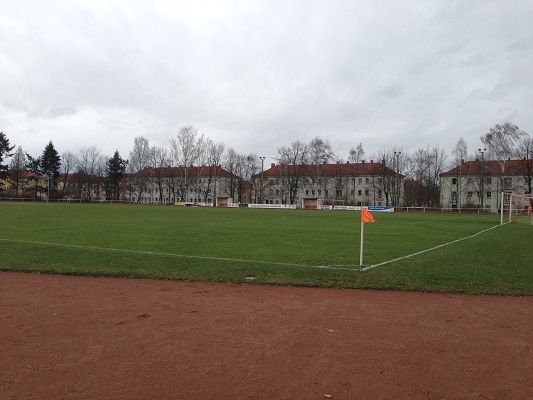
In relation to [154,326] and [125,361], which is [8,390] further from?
[154,326]

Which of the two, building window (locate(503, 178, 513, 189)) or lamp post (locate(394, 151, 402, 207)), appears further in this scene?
lamp post (locate(394, 151, 402, 207))

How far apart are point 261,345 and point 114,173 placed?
116m

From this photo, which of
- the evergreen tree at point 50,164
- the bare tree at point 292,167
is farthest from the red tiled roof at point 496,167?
the evergreen tree at point 50,164

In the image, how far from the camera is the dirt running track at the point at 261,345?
167 inches

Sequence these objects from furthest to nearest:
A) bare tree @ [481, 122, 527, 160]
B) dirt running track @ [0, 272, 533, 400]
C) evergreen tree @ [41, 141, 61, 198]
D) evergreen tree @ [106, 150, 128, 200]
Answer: evergreen tree @ [106, 150, 128, 200], evergreen tree @ [41, 141, 61, 198], bare tree @ [481, 122, 527, 160], dirt running track @ [0, 272, 533, 400]

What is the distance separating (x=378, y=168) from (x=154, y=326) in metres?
102

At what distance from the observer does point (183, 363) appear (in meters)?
4.80

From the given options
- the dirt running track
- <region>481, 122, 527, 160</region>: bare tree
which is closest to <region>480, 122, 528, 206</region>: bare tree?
<region>481, 122, 527, 160</region>: bare tree

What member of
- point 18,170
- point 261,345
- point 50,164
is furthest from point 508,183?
point 18,170

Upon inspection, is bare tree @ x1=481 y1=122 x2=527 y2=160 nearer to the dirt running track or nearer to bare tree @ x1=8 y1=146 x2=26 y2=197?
the dirt running track

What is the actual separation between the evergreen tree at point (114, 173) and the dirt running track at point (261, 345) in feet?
363

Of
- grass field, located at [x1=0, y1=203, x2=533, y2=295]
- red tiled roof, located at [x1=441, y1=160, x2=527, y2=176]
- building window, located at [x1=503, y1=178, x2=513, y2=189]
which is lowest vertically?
grass field, located at [x1=0, y1=203, x2=533, y2=295]

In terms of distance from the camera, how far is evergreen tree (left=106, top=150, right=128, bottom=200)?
112m

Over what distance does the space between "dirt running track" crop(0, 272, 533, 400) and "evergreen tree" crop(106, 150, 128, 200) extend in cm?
11069
